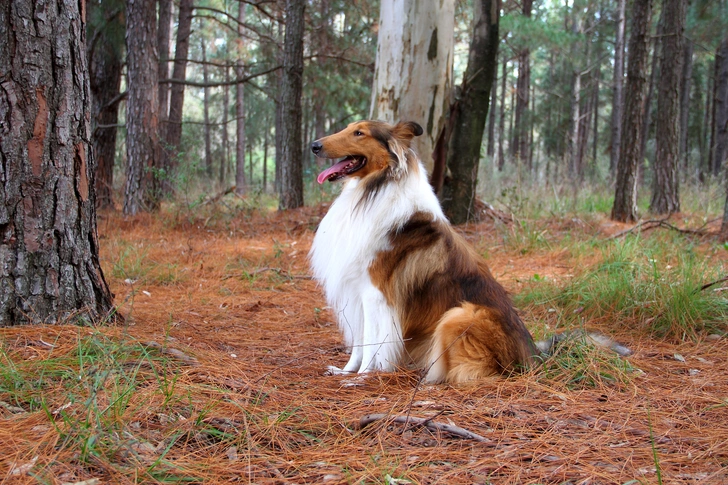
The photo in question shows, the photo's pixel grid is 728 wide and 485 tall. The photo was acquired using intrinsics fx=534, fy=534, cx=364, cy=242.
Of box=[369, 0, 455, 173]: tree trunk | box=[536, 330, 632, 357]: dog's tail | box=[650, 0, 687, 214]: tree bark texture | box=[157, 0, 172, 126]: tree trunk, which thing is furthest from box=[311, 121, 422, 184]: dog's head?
box=[157, 0, 172, 126]: tree trunk

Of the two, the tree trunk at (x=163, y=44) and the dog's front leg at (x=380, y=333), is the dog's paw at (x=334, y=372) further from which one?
the tree trunk at (x=163, y=44)

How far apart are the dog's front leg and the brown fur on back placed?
0.05 meters

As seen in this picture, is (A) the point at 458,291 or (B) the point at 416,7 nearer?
(A) the point at 458,291

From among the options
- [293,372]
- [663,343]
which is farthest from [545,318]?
[293,372]

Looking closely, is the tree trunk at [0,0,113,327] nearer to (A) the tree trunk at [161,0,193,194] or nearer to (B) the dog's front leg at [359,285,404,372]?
(B) the dog's front leg at [359,285,404,372]

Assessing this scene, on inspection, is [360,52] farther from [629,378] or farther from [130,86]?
[629,378]

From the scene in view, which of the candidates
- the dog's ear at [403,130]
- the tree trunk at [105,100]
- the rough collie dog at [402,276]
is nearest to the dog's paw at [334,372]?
the rough collie dog at [402,276]

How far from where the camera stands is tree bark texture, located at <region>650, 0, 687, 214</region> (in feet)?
31.2

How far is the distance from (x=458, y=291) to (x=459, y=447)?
1.23 m

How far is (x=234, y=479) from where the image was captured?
172 cm

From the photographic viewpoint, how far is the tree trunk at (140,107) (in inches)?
330

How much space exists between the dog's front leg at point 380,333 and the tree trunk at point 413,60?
3320 mm

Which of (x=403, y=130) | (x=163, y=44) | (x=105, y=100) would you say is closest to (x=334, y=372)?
(x=403, y=130)

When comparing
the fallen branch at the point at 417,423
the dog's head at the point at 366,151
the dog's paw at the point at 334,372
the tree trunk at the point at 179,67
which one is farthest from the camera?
the tree trunk at the point at 179,67
